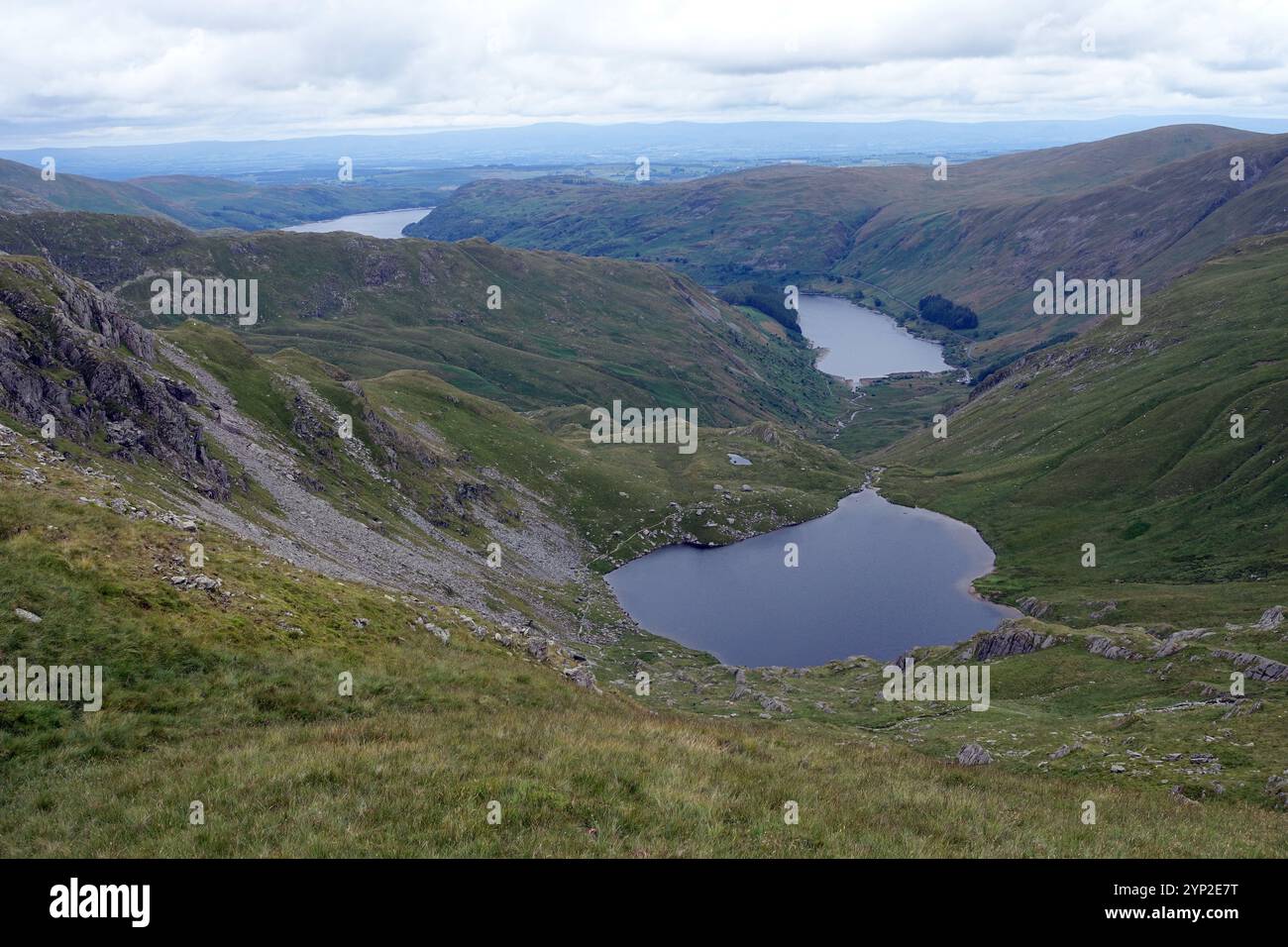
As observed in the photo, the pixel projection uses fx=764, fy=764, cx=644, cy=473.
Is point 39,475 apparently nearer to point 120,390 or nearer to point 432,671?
Result: point 432,671

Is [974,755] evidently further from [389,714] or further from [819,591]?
[819,591]

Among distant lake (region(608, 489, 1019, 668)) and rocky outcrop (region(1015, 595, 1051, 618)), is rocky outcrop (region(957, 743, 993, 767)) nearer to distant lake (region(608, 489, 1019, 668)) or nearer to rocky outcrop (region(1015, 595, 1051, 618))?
distant lake (region(608, 489, 1019, 668))

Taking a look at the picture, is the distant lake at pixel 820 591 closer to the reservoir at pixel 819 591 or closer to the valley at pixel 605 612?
the reservoir at pixel 819 591

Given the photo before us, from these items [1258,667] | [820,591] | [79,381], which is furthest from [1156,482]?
[79,381]

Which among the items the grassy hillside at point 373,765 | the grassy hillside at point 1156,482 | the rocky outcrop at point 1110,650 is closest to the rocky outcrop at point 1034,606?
the grassy hillside at point 1156,482
